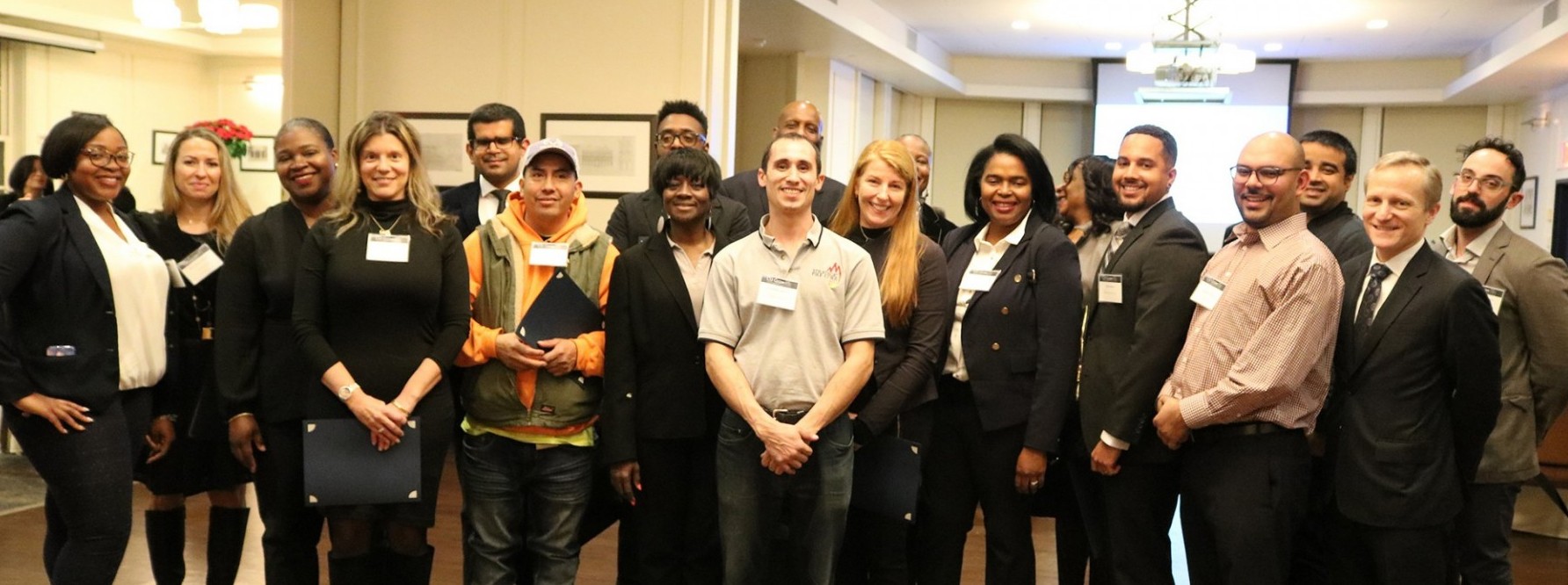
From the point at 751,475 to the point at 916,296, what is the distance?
2.11 ft

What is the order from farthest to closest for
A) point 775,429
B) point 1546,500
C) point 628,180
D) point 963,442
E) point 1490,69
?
point 1490,69 → point 628,180 → point 1546,500 → point 963,442 → point 775,429

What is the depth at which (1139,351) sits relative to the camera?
9.91 feet

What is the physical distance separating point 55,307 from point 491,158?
1495 mm

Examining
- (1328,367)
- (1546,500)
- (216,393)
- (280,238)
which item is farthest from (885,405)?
(1546,500)

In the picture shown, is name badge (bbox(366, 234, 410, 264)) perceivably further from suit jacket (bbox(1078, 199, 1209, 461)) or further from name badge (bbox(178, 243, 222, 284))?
suit jacket (bbox(1078, 199, 1209, 461))

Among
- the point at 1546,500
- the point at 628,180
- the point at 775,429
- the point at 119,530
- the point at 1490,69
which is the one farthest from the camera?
the point at 1490,69

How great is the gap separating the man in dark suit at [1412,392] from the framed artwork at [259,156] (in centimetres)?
1228

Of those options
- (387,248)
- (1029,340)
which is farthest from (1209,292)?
(387,248)

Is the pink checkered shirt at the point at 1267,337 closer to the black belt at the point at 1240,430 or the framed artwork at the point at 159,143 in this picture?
the black belt at the point at 1240,430

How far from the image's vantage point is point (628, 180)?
700cm

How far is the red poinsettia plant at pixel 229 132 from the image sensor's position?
434cm

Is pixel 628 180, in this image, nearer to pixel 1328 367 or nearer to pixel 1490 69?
pixel 1328 367

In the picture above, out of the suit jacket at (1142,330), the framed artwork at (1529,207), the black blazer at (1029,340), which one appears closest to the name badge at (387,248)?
the black blazer at (1029,340)

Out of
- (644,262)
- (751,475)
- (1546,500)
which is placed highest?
(644,262)
